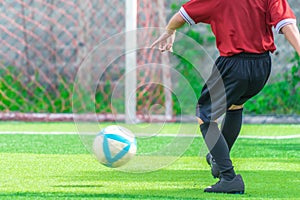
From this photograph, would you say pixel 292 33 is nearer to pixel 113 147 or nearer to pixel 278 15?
pixel 278 15

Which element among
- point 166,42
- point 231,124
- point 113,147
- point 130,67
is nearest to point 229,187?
point 231,124

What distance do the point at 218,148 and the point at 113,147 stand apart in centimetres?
61

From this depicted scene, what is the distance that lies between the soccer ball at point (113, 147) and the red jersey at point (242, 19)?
0.80 m

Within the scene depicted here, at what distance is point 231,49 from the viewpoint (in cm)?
491

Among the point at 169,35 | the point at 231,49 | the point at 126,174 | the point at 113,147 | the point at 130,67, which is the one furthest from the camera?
the point at 130,67

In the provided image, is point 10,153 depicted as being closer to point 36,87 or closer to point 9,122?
point 9,122

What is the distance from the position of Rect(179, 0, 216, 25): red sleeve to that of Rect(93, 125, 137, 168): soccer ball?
2.61 feet

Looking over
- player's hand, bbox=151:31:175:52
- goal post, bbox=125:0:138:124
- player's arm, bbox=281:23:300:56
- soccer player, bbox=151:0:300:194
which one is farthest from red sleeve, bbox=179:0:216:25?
goal post, bbox=125:0:138:124

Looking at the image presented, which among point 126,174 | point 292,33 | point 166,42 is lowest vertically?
point 126,174

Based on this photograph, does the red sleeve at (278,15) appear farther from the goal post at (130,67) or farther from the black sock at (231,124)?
the goal post at (130,67)

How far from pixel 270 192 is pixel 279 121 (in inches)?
216

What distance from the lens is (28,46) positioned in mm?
11664

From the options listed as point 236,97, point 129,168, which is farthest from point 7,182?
point 236,97

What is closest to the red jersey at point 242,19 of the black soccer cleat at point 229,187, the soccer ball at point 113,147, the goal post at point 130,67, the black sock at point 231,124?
the black sock at point 231,124
